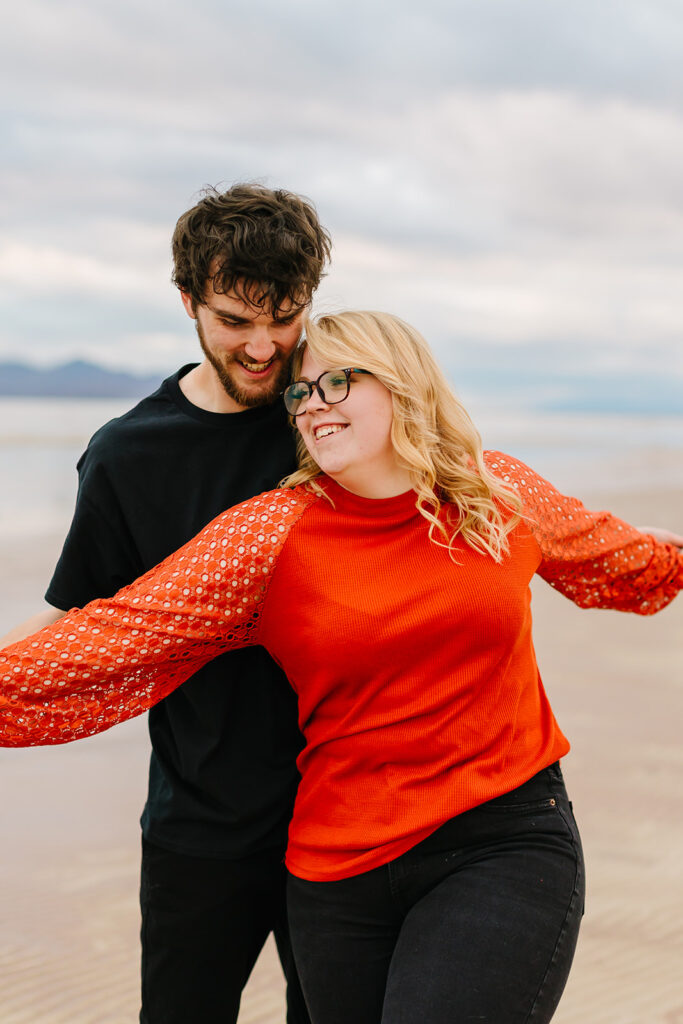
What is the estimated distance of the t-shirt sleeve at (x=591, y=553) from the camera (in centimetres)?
297

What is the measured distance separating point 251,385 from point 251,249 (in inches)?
15.5

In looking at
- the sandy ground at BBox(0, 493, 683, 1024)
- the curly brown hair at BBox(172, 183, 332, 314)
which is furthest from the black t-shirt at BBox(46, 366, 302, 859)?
the sandy ground at BBox(0, 493, 683, 1024)

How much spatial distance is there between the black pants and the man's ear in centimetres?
167

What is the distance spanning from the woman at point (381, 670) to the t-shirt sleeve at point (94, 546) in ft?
1.15

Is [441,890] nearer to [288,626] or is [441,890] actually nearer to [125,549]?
[288,626]

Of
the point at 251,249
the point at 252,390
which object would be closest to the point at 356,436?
the point at 252,390

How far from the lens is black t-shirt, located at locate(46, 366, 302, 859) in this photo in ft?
9.80

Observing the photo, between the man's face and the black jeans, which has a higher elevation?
the man's face

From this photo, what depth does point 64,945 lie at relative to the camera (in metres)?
4.90

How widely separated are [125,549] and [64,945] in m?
2.78

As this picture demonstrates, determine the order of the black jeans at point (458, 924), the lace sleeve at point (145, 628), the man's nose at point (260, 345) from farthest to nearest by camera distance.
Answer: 1. the man's nose at point (260, 345)
2. the lace sleeve at point (145, 628)
3. the black jeans at point (458, 924)

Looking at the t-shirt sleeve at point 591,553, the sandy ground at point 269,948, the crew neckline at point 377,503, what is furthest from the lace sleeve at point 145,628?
the sandy ground at point 269,948

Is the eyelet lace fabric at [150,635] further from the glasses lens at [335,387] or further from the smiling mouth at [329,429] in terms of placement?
the glasses lens at [335,387]

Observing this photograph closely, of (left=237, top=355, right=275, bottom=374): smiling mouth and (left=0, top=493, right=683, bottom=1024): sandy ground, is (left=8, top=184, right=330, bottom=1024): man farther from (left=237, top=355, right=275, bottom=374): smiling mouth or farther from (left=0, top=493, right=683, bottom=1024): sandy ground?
(left=0, top=493, right=683, bottom=1024): sandy ground
